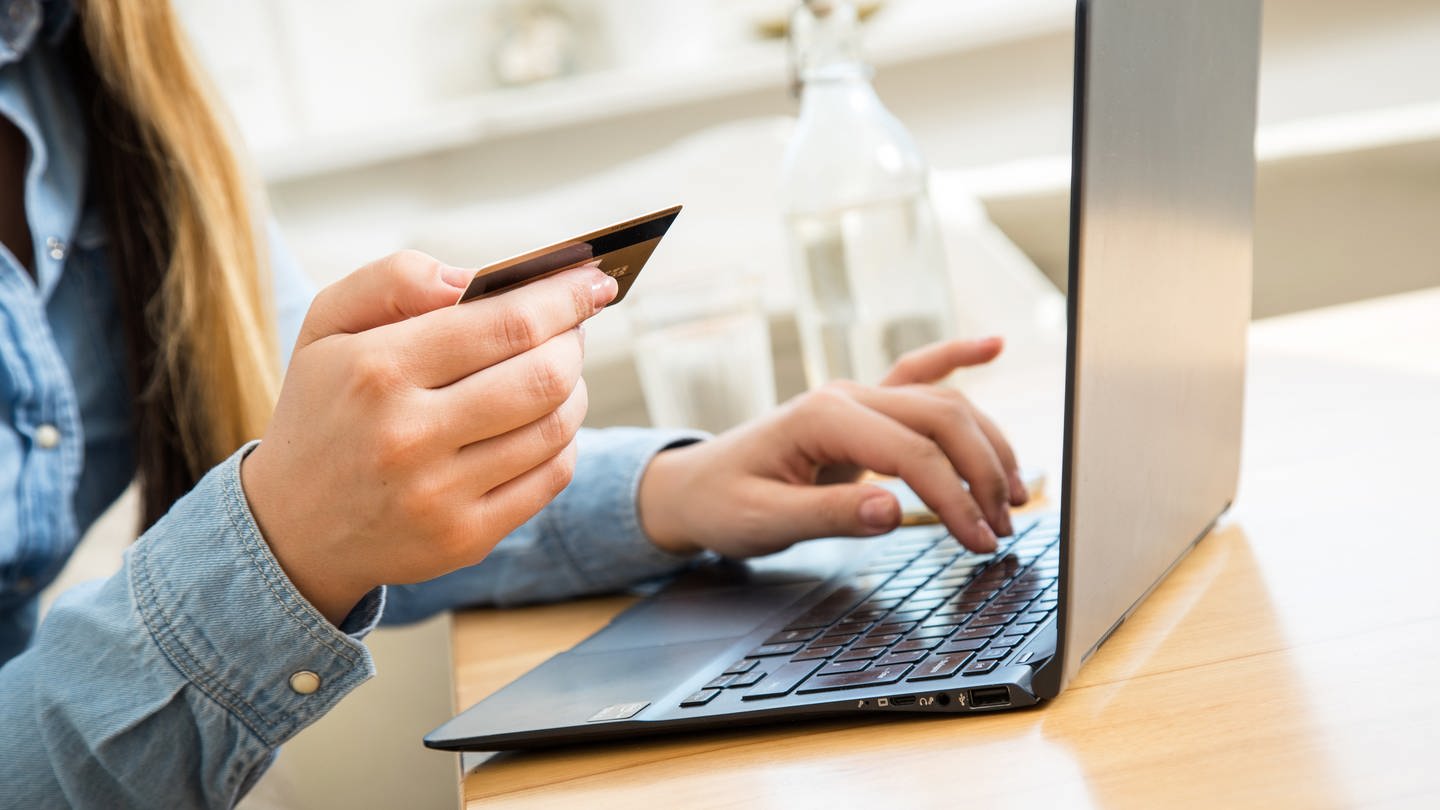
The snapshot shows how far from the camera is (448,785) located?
77 cm

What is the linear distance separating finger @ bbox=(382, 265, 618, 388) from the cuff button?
0.13 meters

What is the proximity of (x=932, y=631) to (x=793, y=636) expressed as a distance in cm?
5

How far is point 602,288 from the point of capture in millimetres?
456

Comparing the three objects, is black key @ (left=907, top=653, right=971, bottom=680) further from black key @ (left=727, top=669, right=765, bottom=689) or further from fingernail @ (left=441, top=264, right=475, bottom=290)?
fingernail @ (left=441, top=264, right=475, bottom=290)

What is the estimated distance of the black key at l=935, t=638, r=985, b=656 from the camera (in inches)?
17.1

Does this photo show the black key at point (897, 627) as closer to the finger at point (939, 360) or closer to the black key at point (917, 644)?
the black key at point (917, 644)

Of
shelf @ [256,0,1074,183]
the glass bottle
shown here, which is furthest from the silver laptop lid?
shelf @ [256,0,1074,183]

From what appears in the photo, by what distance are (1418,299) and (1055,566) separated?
25.1 inches

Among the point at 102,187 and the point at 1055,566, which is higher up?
the point at 102,187

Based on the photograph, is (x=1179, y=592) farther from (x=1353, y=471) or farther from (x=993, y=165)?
(x=993, y=165)

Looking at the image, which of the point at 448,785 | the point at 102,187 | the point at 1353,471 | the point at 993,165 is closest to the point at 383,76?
the point at 993,165

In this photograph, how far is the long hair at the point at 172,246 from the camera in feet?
2.70

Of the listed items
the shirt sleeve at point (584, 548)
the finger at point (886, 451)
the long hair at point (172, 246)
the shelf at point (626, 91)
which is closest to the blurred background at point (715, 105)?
the shelf at point (626, 91)

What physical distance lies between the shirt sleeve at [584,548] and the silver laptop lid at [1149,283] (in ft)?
0.90
